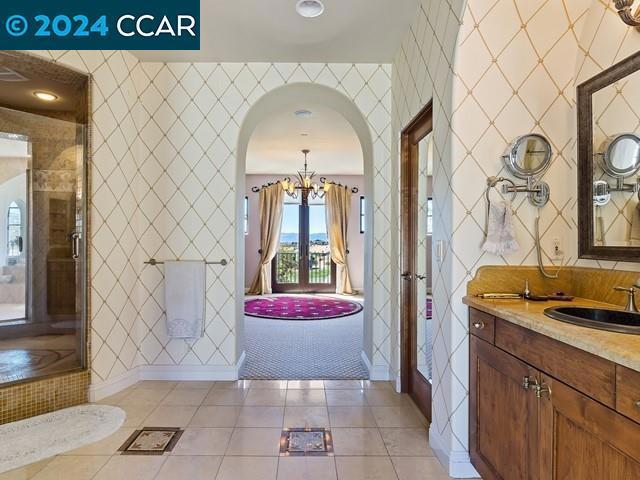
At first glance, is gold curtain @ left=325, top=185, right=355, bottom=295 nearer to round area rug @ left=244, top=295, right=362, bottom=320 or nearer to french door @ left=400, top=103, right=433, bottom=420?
round area rug @ left=244, top=295, right=362, bottom=320

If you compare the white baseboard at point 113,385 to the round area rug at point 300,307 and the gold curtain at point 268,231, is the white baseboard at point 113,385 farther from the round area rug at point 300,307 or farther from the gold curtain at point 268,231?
the gold curtain at point 268,231

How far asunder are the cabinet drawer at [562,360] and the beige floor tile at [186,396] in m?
2.16

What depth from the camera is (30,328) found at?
10.5 feet

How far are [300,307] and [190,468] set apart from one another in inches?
182

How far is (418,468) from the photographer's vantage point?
192 cm

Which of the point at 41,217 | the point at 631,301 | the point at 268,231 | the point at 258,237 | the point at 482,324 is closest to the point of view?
the point at 631,301

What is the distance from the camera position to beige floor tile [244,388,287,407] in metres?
2.69

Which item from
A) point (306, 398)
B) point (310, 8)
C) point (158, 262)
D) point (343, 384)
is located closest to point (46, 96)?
point (158, 262)

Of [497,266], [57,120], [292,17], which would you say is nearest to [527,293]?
[497,266]

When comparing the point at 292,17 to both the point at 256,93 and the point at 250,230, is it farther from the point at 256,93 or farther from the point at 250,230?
the point at 250,230

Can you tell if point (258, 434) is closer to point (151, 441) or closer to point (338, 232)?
point (151, 441)

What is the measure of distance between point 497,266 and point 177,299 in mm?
2430

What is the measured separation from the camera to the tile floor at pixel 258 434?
1890 millimetres

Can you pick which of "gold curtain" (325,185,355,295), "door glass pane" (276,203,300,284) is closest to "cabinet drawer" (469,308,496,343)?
"gold curtain" (325,185,355,295)
